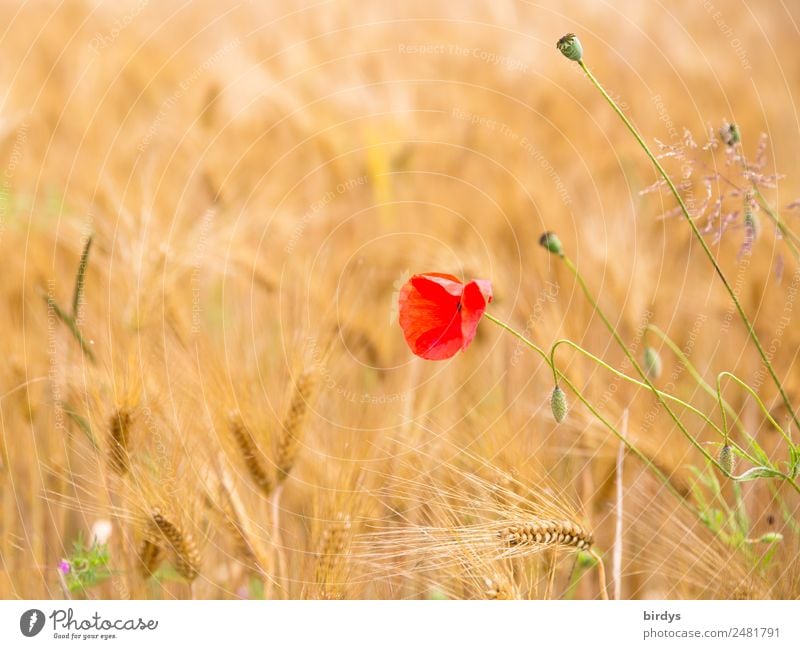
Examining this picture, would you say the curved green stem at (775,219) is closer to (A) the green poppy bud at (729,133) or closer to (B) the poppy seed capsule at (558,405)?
(A) the green poppy bud at (729,133)

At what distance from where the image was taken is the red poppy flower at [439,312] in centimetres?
68

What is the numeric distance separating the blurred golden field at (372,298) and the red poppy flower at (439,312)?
0.70 feet

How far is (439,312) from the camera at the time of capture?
27.0 inches

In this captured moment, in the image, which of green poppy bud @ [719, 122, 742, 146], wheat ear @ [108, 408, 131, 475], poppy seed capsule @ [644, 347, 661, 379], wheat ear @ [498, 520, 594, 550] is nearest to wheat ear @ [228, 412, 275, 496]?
wheat ear @ [108, 408, 131, 475]

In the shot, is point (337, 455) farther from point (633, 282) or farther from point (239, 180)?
point (239, 180)

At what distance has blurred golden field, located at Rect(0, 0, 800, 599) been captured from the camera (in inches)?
35.2

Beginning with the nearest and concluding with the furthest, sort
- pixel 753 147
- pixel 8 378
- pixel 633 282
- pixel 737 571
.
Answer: pixel 737 571
pixel 8 378
pixel 633 282
pixel 753 147

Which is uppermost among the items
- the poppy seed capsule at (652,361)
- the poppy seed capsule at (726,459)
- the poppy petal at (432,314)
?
the poppy petal at (432,314)

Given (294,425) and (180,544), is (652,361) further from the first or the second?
(180,544)

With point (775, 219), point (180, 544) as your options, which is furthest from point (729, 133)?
point (180, 544)

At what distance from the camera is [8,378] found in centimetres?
103

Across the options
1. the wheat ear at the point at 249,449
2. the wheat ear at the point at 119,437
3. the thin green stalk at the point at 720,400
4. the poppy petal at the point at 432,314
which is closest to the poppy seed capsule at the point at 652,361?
the thin green stalk at the point at 720,400

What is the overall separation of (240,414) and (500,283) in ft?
1.44
